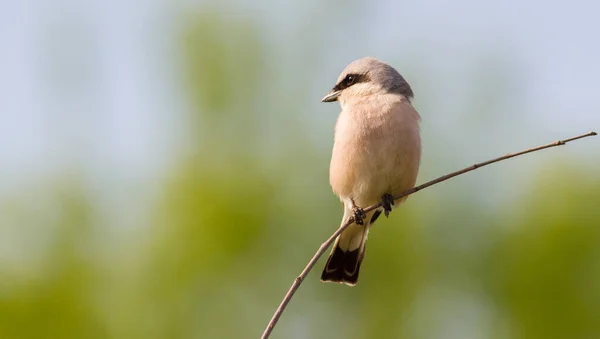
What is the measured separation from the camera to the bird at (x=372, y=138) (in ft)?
19.8

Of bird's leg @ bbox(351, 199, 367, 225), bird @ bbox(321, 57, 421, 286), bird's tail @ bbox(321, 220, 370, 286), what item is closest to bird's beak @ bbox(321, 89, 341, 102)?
bird @ bbox(321, 57, 421, 286)

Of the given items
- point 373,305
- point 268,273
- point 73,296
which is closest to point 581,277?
point 373,305

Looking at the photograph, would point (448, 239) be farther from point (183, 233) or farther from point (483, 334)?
point (183, 233)

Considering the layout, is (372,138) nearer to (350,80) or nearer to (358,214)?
(358,214)

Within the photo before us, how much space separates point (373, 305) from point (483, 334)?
2.43m

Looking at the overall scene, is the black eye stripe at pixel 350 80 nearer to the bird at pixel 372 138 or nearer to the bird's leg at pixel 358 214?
the bird at pixel 372 138

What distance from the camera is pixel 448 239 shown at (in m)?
21.2

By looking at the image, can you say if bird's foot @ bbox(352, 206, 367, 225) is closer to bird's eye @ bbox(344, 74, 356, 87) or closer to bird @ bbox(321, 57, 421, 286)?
bird @ bbox(321, 57, 421, 286)

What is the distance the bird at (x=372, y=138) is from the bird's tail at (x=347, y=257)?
2.02 ft

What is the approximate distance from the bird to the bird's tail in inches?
24.3

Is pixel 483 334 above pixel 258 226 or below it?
below

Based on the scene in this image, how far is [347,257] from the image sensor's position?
7.18m

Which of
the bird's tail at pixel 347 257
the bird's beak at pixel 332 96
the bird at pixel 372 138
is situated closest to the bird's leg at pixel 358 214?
the bird at pixel 372 138

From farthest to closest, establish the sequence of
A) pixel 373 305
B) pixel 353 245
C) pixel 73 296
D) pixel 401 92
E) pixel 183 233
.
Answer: pixel 373 305 → pixel 73 296 → pixel 183 233 → pixel 353 245 → pixel 401 92
